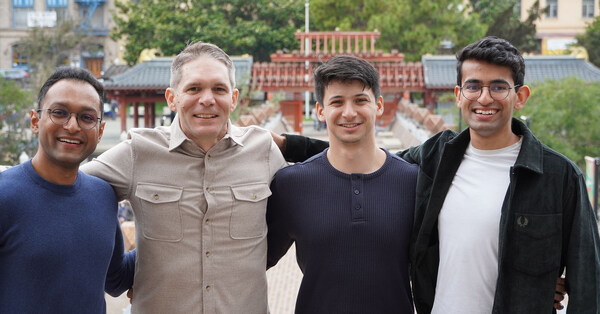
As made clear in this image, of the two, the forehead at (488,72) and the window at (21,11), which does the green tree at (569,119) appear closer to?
the forehead at (488,72)

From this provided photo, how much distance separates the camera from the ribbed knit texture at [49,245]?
272 cm

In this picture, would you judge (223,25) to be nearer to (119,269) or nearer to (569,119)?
(569,119)

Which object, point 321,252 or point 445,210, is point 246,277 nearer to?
point 321,252

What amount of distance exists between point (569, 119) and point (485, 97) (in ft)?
38.9

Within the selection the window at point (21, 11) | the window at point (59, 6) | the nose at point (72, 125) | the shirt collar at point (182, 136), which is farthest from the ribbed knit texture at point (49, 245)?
the window at point (21, 11)

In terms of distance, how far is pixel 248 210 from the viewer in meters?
3.40

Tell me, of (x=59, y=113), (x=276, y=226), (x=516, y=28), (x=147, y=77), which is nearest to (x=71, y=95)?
(x=59, y=113)

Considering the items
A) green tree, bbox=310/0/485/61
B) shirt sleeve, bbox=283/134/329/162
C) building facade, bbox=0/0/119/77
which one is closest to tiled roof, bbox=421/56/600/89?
green tree, bbox=310/0/485/61

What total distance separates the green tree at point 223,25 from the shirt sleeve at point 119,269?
2846 centimetres

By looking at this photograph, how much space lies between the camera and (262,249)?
11.5 ft

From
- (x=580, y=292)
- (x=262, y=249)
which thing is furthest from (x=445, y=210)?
(x=262, y=249)

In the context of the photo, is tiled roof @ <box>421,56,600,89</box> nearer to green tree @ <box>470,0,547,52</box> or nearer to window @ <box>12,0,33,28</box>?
green tree @ <box>470,0,547,52</box>

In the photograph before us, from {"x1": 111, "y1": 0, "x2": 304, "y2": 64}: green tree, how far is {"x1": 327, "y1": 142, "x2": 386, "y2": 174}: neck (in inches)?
Result: 1122

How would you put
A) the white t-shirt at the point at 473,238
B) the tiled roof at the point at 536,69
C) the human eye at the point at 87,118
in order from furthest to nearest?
1. the tiled roof at the point at 536,69
2. the white t-shirt at the point at 473,238
3. the human eye at the point at 87,118
